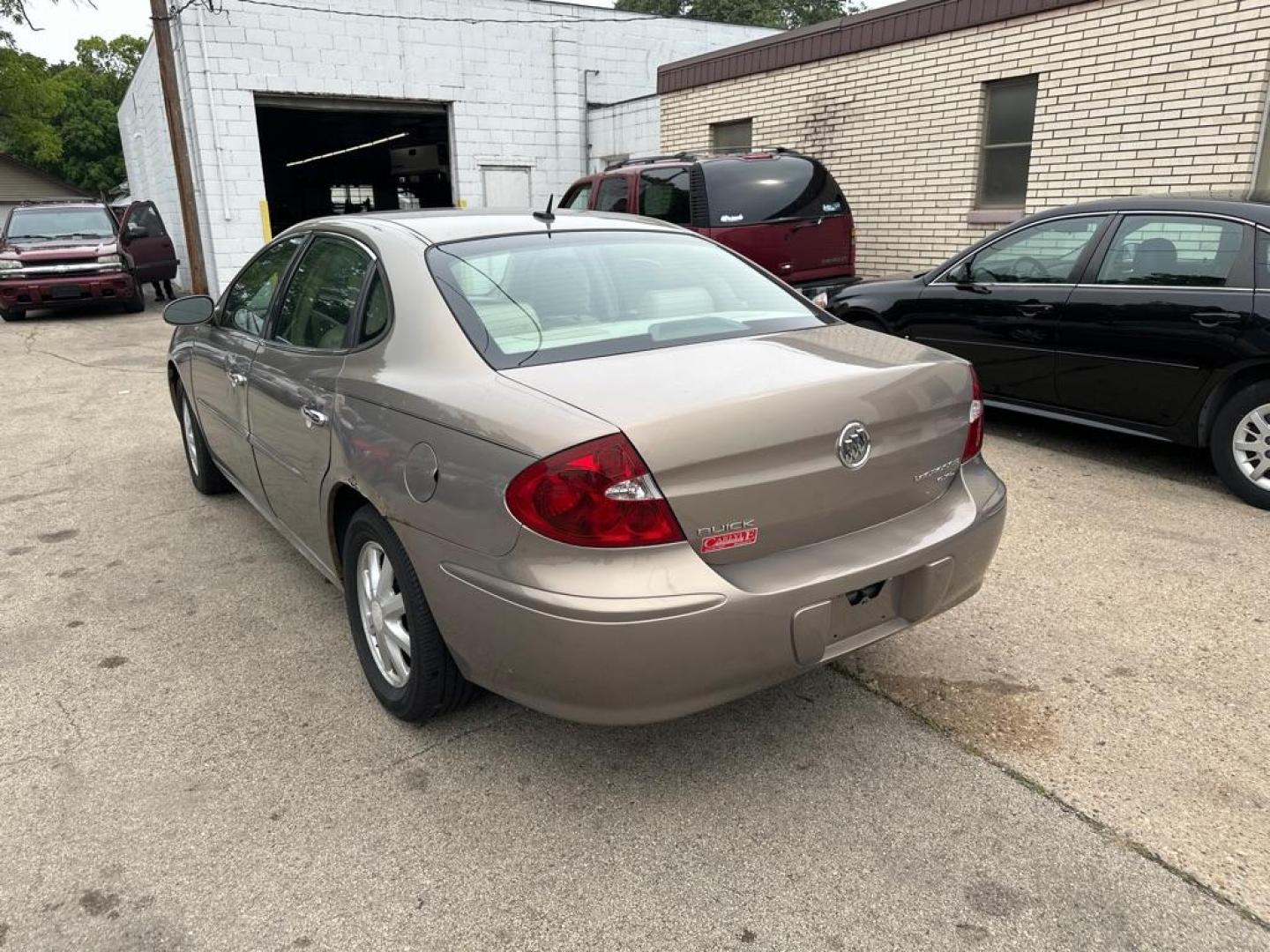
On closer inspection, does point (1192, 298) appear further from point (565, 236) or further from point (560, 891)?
point (560, 891)

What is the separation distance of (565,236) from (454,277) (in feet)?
1.97

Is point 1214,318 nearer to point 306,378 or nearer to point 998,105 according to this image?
point 306,378

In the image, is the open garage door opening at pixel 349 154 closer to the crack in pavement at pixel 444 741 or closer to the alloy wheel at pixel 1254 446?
the alloy wheel at pixel 1254 446

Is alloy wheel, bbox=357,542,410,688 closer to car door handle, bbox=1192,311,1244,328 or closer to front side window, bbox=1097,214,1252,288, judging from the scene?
car door handle, bbox=1192,311,1244,328

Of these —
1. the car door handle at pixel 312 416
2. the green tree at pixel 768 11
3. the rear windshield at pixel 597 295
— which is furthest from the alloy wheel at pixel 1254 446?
the green tree at pixel 768 11

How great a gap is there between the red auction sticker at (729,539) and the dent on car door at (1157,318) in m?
3.78

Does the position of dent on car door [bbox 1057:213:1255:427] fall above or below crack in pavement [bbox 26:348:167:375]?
above

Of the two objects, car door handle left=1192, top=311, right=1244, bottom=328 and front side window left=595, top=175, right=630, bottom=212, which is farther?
front side window left=595, top=175, right=630, bottom=212

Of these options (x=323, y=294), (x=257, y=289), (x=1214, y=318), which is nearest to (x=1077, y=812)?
(x=323, y=294)

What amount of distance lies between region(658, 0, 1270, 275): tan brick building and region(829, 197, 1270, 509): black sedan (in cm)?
321

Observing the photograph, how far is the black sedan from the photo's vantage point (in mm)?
4902

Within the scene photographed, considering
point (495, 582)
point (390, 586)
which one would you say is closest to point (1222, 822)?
point (495, 582)

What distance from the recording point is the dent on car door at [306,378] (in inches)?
127

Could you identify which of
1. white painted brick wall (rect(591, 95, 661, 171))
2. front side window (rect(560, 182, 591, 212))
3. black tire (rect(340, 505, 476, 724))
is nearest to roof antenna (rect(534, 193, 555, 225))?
black tire (rect(340, 505, 476, 724))
